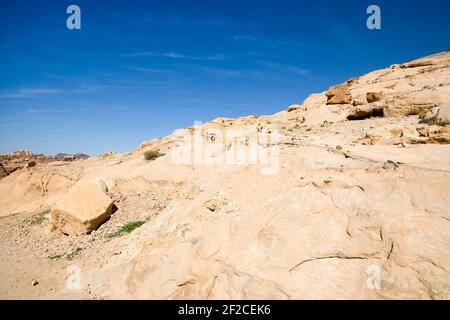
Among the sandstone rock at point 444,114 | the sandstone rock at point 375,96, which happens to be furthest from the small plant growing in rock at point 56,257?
the sandstone rock at point 375,96

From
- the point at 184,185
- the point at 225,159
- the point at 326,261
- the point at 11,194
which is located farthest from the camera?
the point at 11,194

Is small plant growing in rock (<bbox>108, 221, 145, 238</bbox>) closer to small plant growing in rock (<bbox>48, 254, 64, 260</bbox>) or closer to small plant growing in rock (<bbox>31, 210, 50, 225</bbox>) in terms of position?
small plant growing in rock (<bbox>48, 254, 64, 260</bbox>)

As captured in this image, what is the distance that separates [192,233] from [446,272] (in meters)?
4.77

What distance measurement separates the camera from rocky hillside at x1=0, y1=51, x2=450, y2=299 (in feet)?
15.5

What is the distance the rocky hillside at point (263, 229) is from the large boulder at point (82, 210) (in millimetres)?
42

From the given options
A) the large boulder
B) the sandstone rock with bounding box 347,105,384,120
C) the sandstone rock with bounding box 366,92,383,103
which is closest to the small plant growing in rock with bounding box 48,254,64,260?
the large boulder

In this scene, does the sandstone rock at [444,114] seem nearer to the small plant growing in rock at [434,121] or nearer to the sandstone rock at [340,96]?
the small plant growing in rock at [434,121]

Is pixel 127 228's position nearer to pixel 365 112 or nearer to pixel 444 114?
pixel 444 114

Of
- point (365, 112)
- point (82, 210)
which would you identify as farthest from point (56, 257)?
point (365, 112)

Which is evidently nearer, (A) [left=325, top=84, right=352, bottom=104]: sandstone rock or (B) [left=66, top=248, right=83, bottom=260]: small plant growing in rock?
(B) [left=66, top=248, right=83, bottom=260]: small plant growing in rock

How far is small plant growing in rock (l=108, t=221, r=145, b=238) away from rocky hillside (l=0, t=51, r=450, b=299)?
5cm
